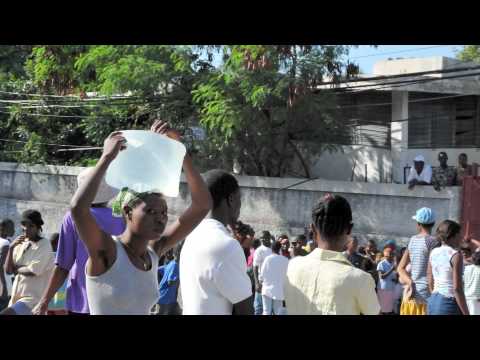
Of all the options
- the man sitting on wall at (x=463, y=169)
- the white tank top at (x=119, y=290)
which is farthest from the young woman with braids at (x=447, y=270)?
the man sitting on wall at (x=463, y=169)

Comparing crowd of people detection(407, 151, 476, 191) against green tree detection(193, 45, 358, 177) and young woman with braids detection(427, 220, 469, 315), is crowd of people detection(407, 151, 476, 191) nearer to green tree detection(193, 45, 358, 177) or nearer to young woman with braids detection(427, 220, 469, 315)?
green tree detection(193, 45, 358, 177)

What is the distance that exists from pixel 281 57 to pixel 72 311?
13668 mm

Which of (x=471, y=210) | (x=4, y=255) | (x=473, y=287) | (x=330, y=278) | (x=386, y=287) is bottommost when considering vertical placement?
(x=386, y=287)

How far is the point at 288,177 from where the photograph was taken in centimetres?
1970

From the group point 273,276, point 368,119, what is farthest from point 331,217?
point 368,119

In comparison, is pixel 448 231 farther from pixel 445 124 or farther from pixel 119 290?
Result: pixel 445 124

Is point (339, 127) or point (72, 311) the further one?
point (339, 127)

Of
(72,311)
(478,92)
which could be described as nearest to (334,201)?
(72,311)

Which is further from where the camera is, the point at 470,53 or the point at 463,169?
the point at 470,53

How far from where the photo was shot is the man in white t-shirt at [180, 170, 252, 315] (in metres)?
3.59

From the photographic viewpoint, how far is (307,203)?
1822 cm

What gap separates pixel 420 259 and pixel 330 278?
4477 millimetres
